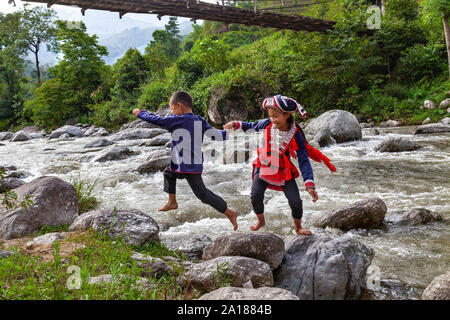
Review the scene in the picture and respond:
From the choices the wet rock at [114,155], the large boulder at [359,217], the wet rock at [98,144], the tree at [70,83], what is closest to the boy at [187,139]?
the large boulder at [359,217]

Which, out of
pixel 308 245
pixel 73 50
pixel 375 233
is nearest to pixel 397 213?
pixel 375 233

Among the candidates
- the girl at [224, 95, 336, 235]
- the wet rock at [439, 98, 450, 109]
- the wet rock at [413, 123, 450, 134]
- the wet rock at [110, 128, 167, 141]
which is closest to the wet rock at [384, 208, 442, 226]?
the girl at [224, 95, 336, 235]

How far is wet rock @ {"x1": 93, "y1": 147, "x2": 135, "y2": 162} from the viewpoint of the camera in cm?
1025

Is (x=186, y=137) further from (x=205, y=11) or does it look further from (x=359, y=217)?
(x=205, y=11)

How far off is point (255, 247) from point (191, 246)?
1042 millimetres

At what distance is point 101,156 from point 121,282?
876 centimetres

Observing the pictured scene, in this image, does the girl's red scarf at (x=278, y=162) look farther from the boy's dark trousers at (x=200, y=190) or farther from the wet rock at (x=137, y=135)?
the wet rock at (x=137, y=135)

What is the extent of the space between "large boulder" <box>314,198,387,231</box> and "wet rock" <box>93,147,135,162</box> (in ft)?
25.9

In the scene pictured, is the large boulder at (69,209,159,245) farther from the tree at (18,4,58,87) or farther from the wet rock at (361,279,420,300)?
the tree at (18,4,58,87)

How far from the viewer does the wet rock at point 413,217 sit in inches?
165

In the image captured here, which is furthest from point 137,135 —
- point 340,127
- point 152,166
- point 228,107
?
point 340,127

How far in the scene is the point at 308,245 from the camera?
307 cm

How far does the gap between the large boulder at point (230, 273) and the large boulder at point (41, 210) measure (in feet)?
7.43
